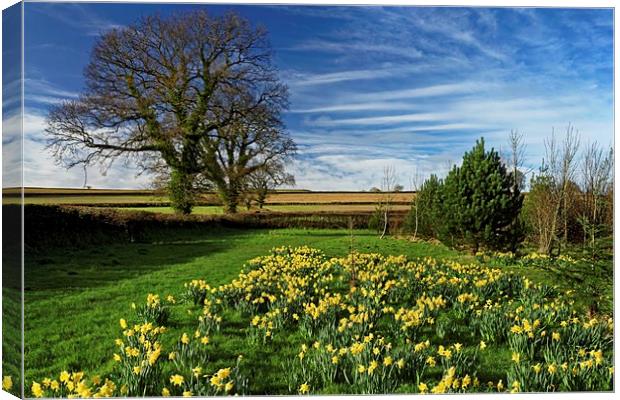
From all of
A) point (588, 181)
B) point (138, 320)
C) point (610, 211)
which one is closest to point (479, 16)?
point (588, 181)

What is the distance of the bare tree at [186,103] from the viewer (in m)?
4.73

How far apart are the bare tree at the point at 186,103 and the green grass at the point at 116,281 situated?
40 cm

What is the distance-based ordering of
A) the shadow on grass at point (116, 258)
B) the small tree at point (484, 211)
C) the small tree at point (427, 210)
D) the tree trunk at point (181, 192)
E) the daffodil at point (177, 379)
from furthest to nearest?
1. the small tree at point (484, 211)
2. the small tree at point (427, 210)
3. the tree trunk at point (181, 192)
4. the shadow on grass at point (116, 258)
5. the daffodil at point (177, 379)

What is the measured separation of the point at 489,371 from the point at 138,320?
2861 mm

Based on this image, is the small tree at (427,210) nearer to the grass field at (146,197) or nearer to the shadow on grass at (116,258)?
the grass field at (146,197)

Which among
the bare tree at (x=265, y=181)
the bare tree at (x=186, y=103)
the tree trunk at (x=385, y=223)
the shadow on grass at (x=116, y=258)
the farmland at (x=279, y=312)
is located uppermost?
the bare tree at (x=186, y=103)

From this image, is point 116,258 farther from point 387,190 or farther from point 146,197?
point 387,190

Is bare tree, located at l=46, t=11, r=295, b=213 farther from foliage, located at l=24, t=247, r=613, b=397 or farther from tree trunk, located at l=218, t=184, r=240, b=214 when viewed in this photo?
foliage, located at l=24, t=247, r=613, b=397

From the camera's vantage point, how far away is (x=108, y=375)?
4.45 metres

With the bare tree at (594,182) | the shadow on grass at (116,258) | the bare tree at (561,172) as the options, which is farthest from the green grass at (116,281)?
the bare tree at (594,182)

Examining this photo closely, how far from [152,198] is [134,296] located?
83 cm

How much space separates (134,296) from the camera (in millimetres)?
4695

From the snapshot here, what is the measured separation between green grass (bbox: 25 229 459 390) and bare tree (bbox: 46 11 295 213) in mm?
398

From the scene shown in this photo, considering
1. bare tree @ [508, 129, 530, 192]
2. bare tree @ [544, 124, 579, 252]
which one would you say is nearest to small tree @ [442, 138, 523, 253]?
bare tree @ [508, 129, 530, 192]
